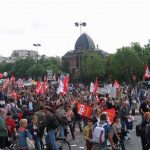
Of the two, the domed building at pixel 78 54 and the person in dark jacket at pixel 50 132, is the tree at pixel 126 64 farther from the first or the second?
the person in dark jacket at pixel 50 132

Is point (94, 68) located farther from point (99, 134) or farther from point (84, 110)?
point (99, 134)

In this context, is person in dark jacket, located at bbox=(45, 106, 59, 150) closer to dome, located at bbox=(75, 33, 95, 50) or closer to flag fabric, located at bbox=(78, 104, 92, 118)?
flag fabric, located at bbox=(78, 104, 92, 118)

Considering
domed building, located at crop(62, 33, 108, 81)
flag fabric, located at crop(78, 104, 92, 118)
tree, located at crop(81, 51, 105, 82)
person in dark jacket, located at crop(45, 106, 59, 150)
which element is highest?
domed building, located at crop(62, 33, 108, 81)

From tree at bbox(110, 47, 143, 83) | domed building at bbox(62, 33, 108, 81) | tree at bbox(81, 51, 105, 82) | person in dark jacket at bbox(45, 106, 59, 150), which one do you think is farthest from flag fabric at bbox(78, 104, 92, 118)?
domed building at bbox(62, 33, 108, 81)

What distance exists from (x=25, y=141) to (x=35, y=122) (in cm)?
Answer: 179

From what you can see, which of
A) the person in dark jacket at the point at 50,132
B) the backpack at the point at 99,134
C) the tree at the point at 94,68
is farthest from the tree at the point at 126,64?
the backpack at the point at 99,134

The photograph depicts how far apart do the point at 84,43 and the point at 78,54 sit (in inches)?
222

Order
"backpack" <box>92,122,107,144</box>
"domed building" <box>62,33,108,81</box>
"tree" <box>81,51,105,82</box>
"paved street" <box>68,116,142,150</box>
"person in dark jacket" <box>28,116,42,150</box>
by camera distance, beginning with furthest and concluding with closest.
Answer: "domed building" <box>62,33,108,81</box>
"tree" <box>81,51,105,82</box>
"paved street" <box>68,116,142,150</box>
"person in dark jacket" <box>28,116,42,150</box>
"backpack" <box>92,122,107,144</box>

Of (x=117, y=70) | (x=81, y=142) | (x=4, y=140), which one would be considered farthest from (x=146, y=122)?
(x=117, y=70)

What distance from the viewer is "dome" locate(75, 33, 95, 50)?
496ft

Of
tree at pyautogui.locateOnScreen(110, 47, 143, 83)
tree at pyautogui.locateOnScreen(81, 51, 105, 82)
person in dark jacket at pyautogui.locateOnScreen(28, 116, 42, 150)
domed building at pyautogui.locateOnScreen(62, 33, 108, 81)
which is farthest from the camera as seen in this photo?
domed building at pyautogui.locateOnScreen(62, 33, 108, 81)

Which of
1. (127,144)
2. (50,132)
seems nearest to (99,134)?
(50,132)

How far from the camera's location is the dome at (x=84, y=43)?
151m

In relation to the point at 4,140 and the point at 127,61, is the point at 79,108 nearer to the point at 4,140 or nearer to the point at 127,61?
the point at 4,140
